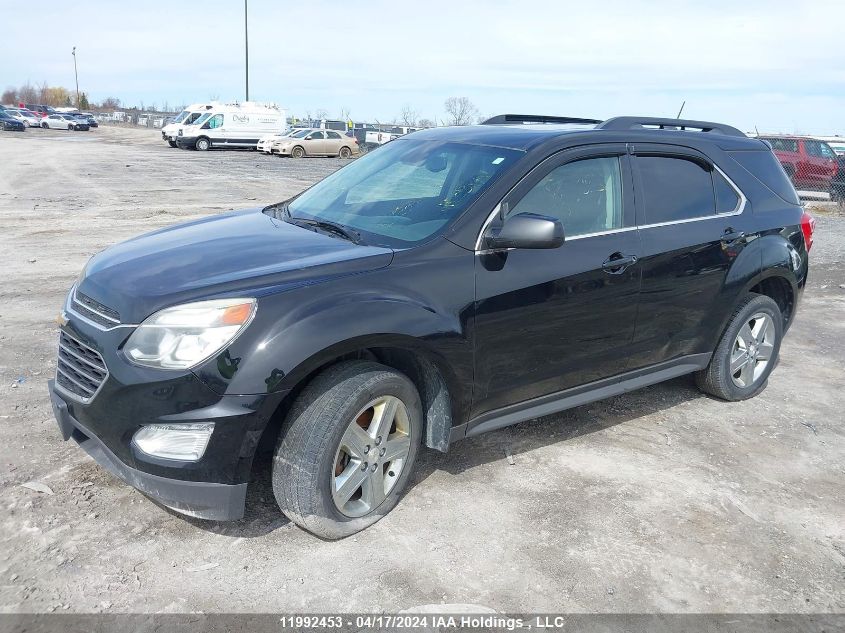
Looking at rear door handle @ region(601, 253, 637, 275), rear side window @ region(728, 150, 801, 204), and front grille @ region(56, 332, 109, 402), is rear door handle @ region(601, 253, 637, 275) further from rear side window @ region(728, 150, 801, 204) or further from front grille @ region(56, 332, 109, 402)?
front grille @ region(56, 332, 109, 402)

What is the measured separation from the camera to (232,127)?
3856cm

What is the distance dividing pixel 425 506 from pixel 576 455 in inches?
43.5

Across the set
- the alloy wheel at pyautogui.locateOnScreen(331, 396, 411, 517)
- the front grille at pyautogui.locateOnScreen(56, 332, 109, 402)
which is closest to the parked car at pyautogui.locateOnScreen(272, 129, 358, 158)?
the front grille at pyautogui.locateOnScreen(56, 332, 109, 402)

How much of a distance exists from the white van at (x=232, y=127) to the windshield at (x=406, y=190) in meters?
35.6

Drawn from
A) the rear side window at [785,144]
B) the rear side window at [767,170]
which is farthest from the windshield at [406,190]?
the rear side window at [785,144]

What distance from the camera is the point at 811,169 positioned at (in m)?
19.6

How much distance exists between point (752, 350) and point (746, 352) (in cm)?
7

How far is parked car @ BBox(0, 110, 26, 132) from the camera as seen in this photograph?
54.2 meters

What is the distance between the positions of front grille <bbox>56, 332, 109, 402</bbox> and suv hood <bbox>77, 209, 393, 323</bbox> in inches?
8.6

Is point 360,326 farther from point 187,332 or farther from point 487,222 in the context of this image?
point 487,222

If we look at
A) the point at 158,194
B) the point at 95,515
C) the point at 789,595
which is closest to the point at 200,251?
the point at 95,515

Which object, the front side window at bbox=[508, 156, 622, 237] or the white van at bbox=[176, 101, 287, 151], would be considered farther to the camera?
the white van at bbox=[176, 101, 287, 151]

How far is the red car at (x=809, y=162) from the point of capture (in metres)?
19.5

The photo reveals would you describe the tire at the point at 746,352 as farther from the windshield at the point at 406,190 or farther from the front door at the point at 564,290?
the windshield at the point at 406,190
